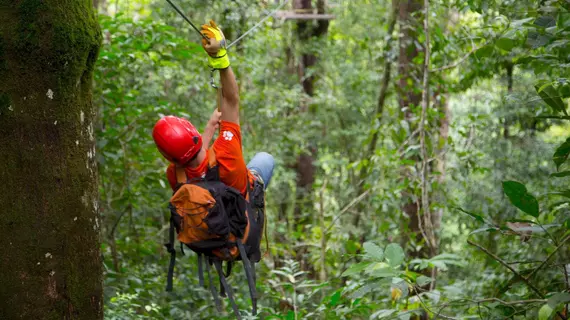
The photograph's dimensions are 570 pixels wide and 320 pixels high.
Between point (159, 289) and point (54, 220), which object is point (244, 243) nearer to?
point (54, 220)

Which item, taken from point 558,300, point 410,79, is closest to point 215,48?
point 558,300

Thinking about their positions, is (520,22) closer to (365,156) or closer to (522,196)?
(522,196)

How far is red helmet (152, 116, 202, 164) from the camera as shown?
2.99 metres

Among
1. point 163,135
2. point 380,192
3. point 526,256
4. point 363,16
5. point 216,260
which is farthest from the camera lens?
point 363,16

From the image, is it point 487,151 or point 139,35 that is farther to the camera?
point 487,151

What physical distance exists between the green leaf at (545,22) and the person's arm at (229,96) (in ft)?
4.81

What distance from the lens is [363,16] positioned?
35.5 ft

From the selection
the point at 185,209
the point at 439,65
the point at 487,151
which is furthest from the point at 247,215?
the point at 487,151

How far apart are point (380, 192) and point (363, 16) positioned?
517 cm

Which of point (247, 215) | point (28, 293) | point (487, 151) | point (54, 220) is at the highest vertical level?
point (54, 220)

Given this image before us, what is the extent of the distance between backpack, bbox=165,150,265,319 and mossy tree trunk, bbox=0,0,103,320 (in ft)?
2.88

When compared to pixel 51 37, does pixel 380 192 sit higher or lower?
lower

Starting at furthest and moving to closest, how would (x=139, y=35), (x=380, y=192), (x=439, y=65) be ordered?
(x=380, y=192) → (x=439, y=65) → (x=139, y=35)

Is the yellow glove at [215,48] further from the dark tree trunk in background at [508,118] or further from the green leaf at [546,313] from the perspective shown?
the dark tree trunk in background at [508,118]
